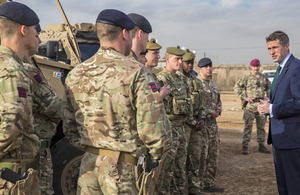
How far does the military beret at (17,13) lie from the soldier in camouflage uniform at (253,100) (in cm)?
604

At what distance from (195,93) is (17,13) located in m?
3.08

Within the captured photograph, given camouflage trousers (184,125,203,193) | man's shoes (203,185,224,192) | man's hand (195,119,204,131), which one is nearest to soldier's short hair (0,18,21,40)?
camouflage trousers (184,125,203,193)

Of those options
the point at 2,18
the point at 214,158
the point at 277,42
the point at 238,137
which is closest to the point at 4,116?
the point at 2,18

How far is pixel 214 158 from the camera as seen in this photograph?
486 centimetres

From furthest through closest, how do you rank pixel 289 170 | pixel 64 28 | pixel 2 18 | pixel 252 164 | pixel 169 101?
pixel 252 164 → pixel 64 28 → pixel 169 101 → pixel 289 170 → pixel 2 18

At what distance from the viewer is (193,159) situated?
14.2ft

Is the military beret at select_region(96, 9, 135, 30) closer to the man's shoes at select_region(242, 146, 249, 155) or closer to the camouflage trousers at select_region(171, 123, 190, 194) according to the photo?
the camouflage trousers at select_region(171, 123, 190, 194)

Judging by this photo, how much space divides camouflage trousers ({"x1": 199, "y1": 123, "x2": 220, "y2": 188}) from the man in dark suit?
5.05ft

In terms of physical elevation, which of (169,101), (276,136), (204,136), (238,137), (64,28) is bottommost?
(238,137)

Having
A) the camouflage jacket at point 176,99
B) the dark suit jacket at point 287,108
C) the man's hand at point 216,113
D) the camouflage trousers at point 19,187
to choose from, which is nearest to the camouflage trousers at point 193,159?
the camouflage jacket at point 176,99

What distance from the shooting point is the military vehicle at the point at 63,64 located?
3.26m

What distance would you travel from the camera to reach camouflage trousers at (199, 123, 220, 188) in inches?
180

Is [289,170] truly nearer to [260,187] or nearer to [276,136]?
[276,136]

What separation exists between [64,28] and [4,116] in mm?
4003
